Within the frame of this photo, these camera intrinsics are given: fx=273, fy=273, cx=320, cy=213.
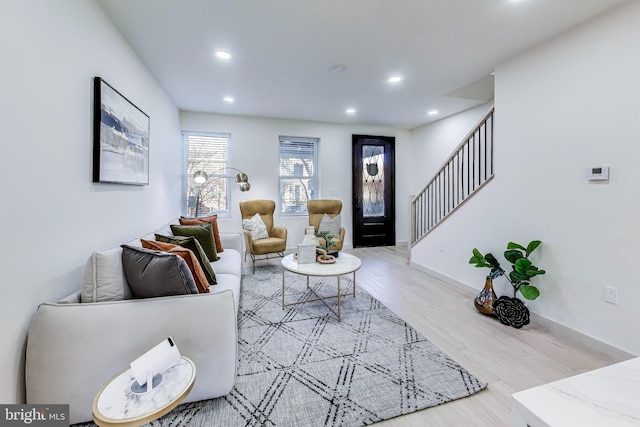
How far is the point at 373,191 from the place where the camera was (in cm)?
568

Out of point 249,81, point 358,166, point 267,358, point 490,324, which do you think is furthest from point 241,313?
point 358,166

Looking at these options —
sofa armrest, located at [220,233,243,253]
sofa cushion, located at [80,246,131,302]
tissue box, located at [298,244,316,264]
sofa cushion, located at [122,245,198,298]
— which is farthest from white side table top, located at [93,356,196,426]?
sofa armrest, located at [220,233,243,253]

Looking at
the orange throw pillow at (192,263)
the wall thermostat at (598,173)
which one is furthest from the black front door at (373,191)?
the orange throw pillow at (192,263)

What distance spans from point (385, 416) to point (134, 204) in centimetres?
267

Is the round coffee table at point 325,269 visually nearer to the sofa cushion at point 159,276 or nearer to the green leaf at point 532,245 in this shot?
the sofa cushion at point 159,276

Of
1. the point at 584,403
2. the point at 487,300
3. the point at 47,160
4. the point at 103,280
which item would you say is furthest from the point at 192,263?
the point at 487,300

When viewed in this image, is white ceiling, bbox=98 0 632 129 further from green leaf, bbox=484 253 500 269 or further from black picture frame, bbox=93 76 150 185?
green leaf, bbox=484 253 500 269

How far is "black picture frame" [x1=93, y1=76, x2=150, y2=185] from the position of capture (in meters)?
1.87

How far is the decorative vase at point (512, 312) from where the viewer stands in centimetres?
236

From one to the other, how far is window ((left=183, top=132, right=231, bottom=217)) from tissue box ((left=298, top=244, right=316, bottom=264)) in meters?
2.66

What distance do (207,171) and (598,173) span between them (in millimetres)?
4919

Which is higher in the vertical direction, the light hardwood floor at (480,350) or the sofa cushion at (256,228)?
the sofa cushion at (256,228)

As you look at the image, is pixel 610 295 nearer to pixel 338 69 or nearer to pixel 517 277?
pixel 517 277

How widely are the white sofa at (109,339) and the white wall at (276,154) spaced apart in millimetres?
3540
